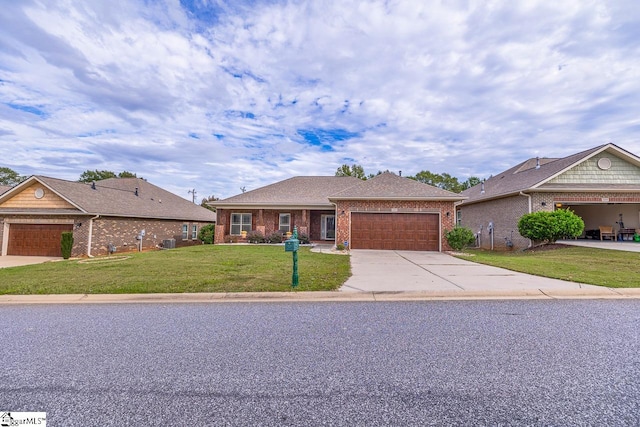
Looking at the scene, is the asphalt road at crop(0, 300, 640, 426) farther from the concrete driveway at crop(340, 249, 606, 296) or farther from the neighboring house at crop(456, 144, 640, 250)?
the neighboring house at crop(456, 144, 640, 250)

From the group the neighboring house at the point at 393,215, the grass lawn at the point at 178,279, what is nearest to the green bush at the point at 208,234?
the neighboring house at the point at 393,215

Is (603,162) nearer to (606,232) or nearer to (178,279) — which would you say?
(606,232)

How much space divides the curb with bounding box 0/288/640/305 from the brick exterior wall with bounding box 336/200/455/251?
1098 cm

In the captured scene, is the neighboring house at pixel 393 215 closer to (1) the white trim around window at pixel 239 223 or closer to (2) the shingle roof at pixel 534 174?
(2) the shingle roof at pixel 534 174

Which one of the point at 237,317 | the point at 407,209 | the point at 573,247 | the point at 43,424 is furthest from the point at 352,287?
the point at 573,247

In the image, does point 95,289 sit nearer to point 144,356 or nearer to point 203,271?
point 203,271

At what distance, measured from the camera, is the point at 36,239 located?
19.3 metres

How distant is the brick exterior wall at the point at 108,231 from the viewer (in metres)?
18.6

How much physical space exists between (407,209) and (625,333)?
1394 centimetres

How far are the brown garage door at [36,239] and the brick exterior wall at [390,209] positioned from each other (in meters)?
15.6

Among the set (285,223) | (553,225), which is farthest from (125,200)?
(553,225)

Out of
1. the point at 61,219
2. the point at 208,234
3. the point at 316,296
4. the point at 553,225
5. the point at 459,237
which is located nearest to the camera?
the point at 316,296

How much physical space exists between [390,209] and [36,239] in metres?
20.7

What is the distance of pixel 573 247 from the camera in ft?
51.6
